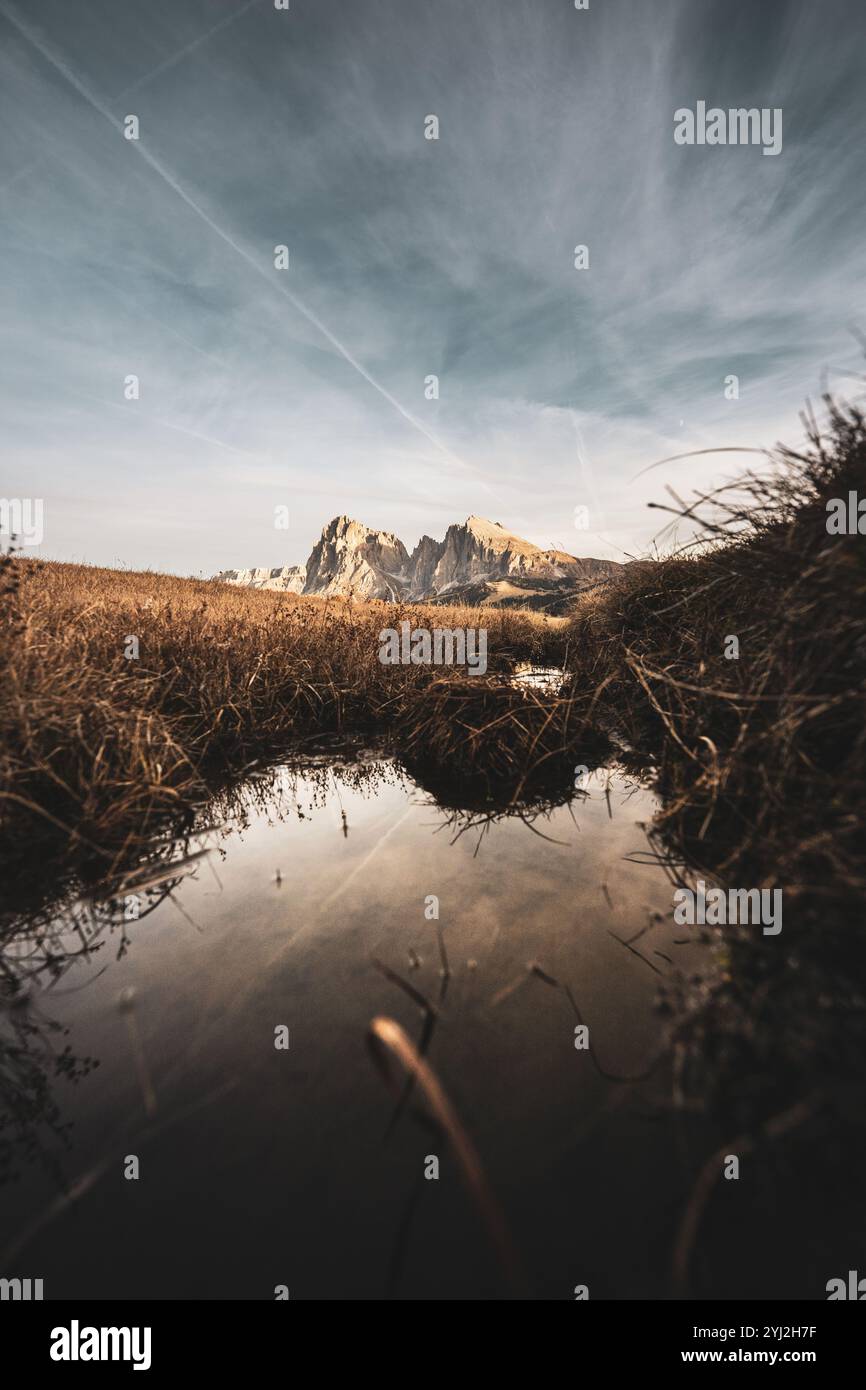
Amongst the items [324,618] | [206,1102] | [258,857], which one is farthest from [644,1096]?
[324,618]

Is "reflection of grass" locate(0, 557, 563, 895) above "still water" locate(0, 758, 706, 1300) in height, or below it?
above

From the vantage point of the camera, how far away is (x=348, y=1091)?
65.4 inches

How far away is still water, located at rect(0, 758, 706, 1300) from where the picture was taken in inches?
49.4

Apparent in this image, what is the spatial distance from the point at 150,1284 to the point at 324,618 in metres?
7.22

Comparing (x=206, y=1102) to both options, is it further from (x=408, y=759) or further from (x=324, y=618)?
(x=324, y=618)

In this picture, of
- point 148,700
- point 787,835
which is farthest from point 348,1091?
point 148,700

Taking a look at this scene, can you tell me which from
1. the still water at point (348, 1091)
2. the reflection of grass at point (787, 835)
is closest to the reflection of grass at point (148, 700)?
the still water at point (348, 1091)

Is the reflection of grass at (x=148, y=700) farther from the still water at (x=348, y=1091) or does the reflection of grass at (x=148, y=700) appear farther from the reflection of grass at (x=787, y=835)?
the reflection of grass at (x=787, y=835)

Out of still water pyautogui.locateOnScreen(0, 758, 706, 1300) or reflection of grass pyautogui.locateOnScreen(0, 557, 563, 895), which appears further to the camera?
reflection of grass pyautogui.locateOnScreen(0, 557, 563, 895)

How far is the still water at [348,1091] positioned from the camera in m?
1.25

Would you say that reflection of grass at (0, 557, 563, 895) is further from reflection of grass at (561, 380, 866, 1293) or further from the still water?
reflection of grass at (561, 380, 866, 1293)

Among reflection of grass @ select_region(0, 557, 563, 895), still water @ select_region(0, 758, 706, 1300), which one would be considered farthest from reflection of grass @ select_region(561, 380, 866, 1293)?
reflection of grass @ select_region(0, 557, 563, 895)

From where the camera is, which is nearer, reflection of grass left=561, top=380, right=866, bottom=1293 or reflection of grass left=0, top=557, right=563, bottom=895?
reflection of grass left=561, top=380, right=866, bottom=1293
